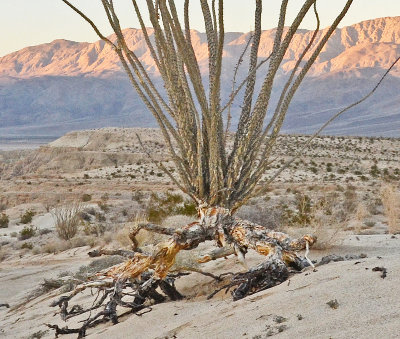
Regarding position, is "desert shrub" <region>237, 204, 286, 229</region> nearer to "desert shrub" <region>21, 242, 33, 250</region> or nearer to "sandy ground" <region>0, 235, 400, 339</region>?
"desert shrub" <region>21, 242, 33, 250</region>

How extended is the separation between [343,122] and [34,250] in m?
136

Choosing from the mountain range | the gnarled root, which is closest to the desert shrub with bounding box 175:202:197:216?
the gnarled root

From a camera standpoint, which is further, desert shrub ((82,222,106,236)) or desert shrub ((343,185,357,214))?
desert shrub ((343,185,357,214))

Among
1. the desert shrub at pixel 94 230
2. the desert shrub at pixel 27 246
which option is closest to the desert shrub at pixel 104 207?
the desert shrub at pixel 94 230

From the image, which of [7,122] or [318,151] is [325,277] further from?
[7,122]

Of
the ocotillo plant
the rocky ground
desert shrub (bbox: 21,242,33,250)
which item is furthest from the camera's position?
desert shrub (bbox: 21,242,33,250)

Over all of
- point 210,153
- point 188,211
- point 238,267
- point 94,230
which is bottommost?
point 94,230

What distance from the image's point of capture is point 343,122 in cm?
14238

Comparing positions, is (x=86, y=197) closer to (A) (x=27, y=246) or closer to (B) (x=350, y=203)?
(A) (x=27, y=246)

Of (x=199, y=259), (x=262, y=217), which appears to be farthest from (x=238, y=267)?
(x=262, y=217)

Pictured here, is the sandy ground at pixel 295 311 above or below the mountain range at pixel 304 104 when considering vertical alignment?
above

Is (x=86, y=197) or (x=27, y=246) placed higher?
(x=27, y=246)

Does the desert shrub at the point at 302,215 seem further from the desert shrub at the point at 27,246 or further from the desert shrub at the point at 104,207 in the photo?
the desert shrub at the point at 104,207

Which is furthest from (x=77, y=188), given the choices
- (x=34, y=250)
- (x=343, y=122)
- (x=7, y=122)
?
(x=7, y=122)
